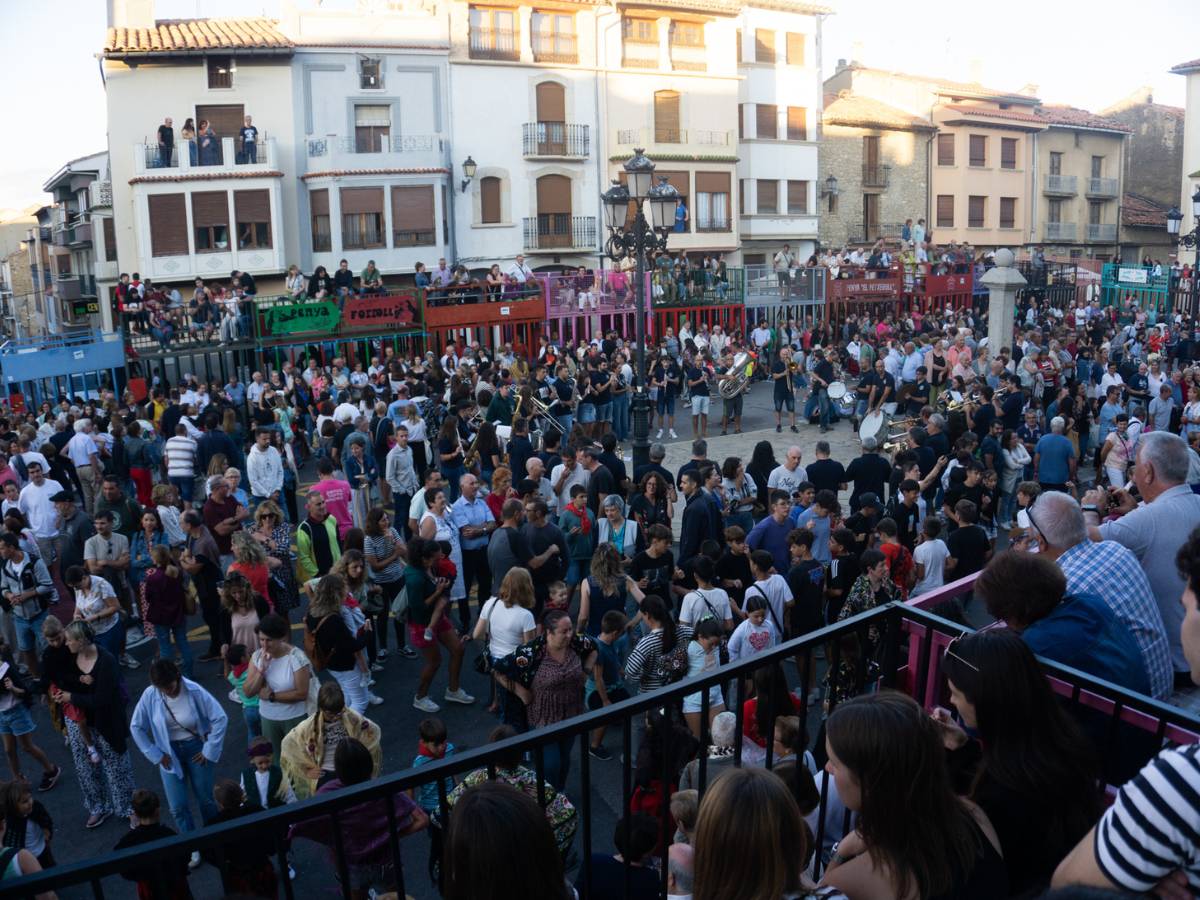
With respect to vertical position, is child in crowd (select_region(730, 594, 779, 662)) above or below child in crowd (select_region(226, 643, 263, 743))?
above

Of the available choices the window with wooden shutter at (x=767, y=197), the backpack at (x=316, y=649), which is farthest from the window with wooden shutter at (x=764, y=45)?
the backpack at (x=316, y=649)

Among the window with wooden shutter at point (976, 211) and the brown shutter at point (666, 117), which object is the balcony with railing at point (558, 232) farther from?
the window with wooden shutter at point (976, 211)

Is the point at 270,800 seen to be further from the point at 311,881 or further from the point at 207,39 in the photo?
the point at 207,39

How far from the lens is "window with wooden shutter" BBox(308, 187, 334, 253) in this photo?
99.2ft

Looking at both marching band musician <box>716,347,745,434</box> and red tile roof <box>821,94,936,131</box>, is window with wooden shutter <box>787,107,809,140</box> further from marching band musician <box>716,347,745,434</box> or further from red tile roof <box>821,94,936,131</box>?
marching band musician <box>716,347,745,434</box>

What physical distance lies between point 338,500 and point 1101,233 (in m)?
48.8

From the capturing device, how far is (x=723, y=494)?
10.7 m

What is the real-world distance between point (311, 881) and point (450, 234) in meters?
27.5

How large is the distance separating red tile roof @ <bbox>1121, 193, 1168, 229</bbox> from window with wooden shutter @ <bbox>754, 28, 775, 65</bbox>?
22.7 metres

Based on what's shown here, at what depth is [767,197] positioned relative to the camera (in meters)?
38.7

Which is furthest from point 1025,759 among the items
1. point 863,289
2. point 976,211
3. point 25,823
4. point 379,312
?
point 976,211

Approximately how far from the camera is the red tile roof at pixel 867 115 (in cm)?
4047

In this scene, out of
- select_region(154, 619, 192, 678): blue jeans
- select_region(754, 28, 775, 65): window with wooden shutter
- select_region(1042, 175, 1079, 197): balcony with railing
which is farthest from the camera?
select_region(1042, 175, 1079, 197): balcony with railing

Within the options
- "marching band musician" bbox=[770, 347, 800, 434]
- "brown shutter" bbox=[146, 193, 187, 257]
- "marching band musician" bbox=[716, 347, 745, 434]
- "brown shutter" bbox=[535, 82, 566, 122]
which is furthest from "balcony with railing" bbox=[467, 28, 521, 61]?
"marching band musician" bbox=[770, 347, 800, 434]
